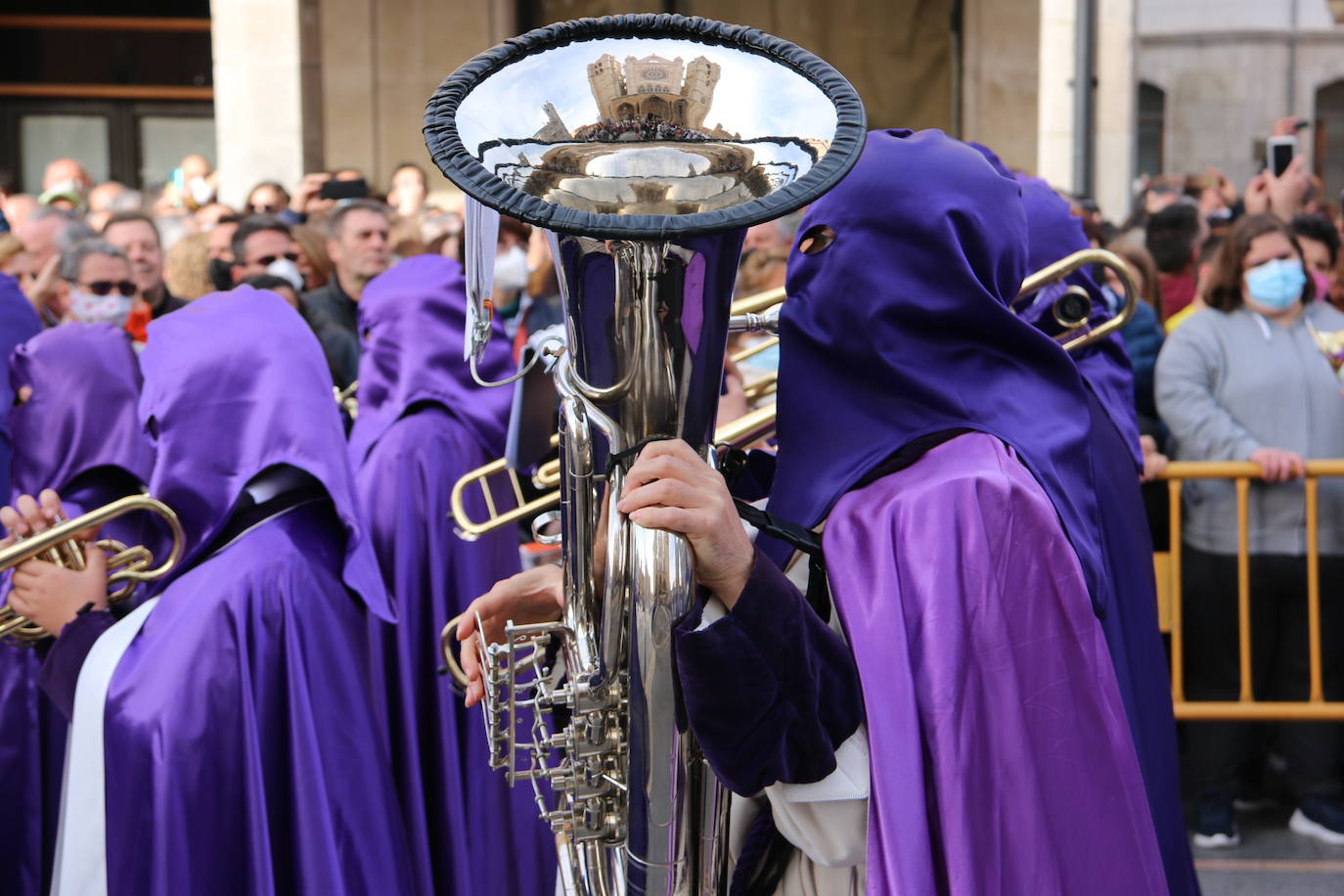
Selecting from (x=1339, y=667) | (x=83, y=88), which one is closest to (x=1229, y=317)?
(x=1339, y=667)

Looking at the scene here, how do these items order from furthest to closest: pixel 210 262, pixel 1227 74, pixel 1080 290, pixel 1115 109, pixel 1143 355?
pixel 1227 74 < pixel 1115 109 < pixel 210 262 < pixel 1143 355 < pixel 1080 290

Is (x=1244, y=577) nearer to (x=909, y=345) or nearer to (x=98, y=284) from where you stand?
(x=909, y=345)

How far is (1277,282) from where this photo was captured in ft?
18.8

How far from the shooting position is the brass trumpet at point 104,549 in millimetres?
3266

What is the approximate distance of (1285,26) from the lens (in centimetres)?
2794

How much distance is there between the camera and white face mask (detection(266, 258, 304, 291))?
6509mm

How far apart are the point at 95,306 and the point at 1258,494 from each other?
4.04 meters

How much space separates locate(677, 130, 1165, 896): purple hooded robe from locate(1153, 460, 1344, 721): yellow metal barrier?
356 cm

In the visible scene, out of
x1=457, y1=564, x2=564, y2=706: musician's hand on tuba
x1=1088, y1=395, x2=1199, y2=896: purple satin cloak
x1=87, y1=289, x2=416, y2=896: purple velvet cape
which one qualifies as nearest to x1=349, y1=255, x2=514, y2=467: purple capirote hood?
x1=87, y1=289, x2=416, y2=896: purple velvet cape

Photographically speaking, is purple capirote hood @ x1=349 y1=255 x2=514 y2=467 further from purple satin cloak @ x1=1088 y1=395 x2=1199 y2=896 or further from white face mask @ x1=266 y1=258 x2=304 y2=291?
purple satin cloak @ x1=1088 y1=395 x2=1199 y2=896

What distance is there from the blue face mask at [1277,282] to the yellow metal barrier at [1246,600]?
612 mm

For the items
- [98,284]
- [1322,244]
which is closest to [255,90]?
[98,284]

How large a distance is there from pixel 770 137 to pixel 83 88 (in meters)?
16.2

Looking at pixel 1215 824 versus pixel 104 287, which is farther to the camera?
pixel 1215 824
